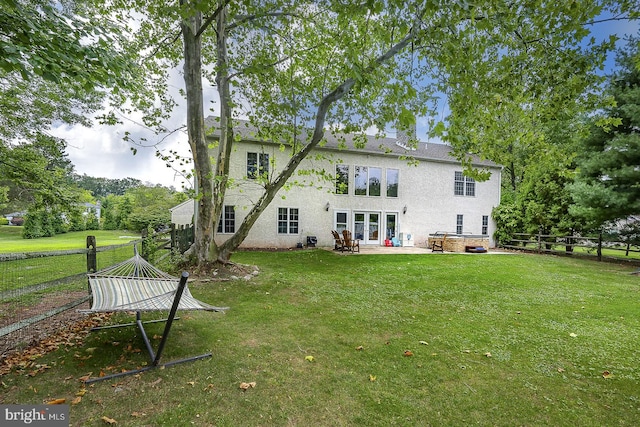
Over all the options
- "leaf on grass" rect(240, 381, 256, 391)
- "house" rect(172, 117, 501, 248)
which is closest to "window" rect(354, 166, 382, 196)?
"house" rect(172, 117, 501, 248)

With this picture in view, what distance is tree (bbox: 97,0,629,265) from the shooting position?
3455mm

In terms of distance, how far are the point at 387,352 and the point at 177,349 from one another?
2.52 meters

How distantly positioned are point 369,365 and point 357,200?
41.9 feet

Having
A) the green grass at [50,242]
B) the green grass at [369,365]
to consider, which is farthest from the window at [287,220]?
the green grass at [369,365]

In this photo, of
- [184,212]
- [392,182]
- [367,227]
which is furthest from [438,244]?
[184,212]

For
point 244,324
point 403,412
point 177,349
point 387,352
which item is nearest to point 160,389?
point 177,349

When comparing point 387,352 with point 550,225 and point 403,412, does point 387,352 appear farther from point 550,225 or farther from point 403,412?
point 550,225

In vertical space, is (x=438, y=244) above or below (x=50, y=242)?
above

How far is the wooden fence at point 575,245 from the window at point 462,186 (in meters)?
3.51

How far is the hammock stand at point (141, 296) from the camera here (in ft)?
9.27

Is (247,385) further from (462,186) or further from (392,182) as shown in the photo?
(462,186)

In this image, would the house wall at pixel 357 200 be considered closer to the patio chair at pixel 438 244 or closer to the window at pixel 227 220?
the window at pixel 227 220

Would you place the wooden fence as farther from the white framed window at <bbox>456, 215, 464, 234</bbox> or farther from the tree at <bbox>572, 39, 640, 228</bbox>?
the white framed window at <bbox>456, 215, 464, 234</bbox>

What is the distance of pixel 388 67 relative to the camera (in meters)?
6.80
